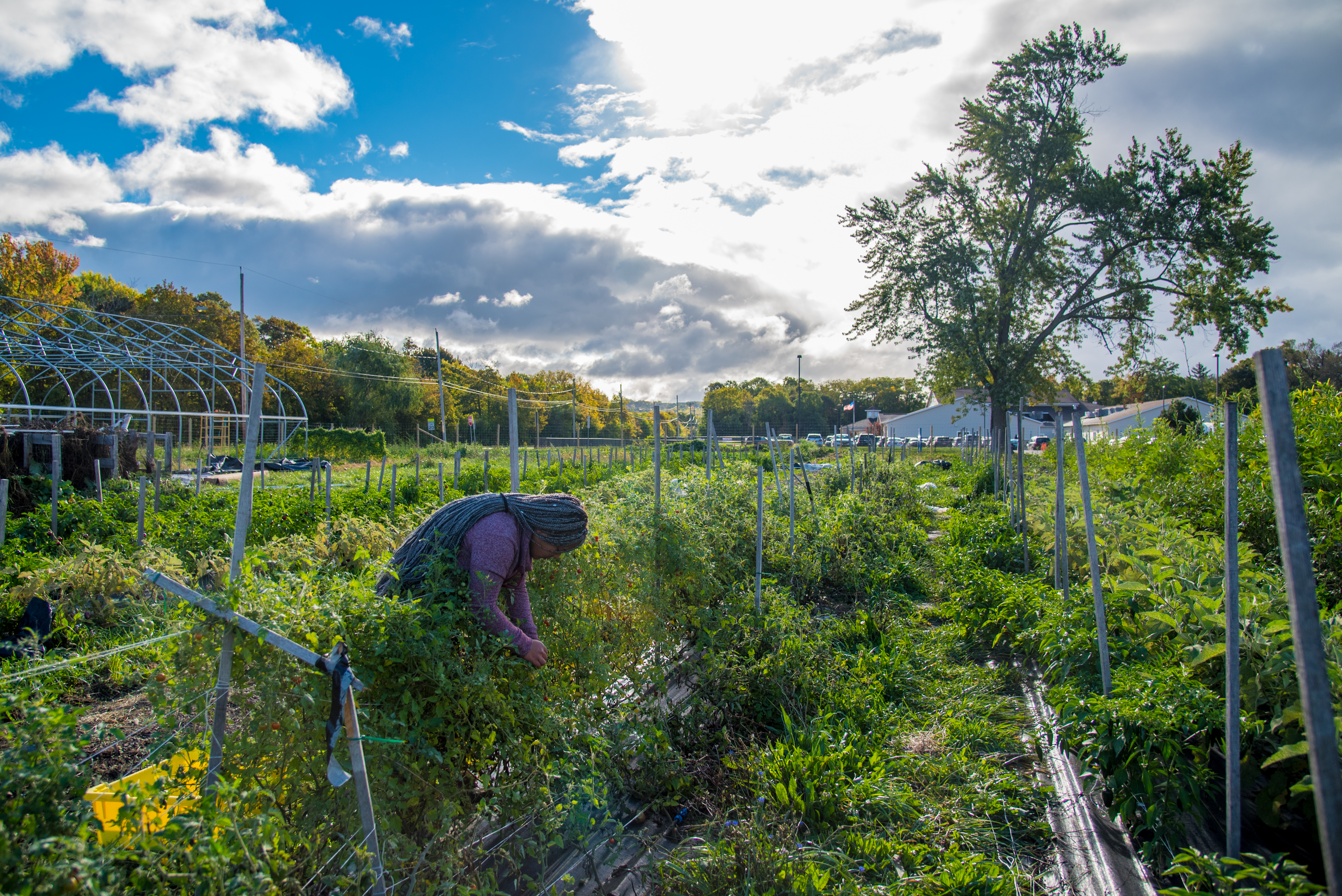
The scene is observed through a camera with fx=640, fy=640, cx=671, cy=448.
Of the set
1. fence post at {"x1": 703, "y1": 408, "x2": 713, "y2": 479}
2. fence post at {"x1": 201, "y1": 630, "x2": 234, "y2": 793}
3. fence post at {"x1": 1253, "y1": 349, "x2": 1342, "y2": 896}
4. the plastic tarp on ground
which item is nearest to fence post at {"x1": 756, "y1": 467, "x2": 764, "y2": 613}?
fence post at {"x1": 703, "y1": 408, "x2": 713, "y2": 479}

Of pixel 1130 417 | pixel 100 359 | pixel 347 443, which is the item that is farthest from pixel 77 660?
pixel 347 443

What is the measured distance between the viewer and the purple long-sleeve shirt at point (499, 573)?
237cm

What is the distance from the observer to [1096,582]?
3.06 meters

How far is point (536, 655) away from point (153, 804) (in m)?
1.25

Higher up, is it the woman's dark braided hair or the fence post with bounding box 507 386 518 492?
the fence post with bounding box 507 386 518 492

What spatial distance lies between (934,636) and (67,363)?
1987cm

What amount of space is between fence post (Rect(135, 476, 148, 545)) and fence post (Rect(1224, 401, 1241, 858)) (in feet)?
22.5

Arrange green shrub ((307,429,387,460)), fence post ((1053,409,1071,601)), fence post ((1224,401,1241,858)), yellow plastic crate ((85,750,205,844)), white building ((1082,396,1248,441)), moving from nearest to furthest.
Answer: yellow plastic crate ((85,750,205,844)) → fence post ((1224,401,1241,858)) → fence post ((1053,409,1071,601)) → white building ((1082,396,1248,441)) → green shrub ((307,429,387,460))

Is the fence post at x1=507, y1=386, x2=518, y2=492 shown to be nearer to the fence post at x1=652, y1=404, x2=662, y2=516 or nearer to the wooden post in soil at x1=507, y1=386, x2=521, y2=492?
the wooden post in soil at x1=507, y1=386, x2=521, y2=492

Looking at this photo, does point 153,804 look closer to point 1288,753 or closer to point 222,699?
point 222,699

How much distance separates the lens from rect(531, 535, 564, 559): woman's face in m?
2.72

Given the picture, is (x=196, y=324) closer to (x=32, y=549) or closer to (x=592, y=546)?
(x=32, y=549)

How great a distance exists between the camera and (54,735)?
1250 millimetres

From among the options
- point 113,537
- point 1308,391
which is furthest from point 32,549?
point 1308,391
